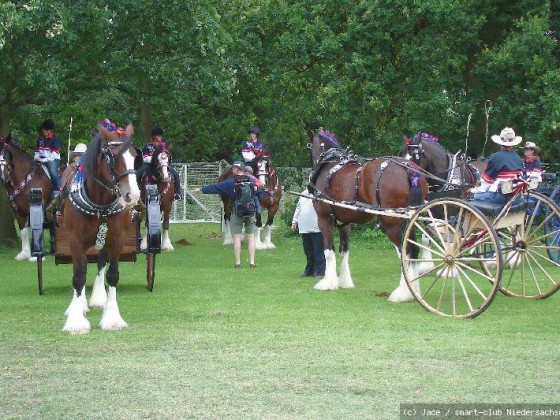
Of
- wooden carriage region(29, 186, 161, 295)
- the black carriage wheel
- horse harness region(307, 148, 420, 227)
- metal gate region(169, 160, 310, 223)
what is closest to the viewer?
wooden carriage region(29, 186, 161, 295)

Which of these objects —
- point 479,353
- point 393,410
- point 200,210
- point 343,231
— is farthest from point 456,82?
point 393,410

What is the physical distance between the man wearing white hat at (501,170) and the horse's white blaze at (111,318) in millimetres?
4819

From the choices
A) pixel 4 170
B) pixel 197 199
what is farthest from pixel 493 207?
pixel 197 199

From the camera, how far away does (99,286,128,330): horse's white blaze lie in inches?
448

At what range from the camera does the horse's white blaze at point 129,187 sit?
1077cm

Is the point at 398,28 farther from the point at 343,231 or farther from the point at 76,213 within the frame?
the point at 76,213

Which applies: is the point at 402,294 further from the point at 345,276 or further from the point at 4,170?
the point at 4,170

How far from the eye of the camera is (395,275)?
17.7 metres

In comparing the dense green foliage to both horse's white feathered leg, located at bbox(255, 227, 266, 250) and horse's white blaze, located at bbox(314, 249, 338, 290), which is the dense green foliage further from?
horse's white blaze, located at bbox(314, 249, 338, 290)

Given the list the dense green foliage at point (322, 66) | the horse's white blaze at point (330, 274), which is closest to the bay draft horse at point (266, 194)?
the dense green foliage at point (322, 66)

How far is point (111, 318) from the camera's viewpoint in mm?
11414

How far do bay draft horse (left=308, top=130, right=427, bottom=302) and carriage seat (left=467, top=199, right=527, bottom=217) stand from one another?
1.19m

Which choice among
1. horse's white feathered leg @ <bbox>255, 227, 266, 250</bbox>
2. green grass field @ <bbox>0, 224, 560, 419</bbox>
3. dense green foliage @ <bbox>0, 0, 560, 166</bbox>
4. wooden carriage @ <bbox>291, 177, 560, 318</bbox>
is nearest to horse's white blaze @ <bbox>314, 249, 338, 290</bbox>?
green grass field @ <bbox>0, 224, 560, 419</bbox>

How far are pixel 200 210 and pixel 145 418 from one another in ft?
94.6
